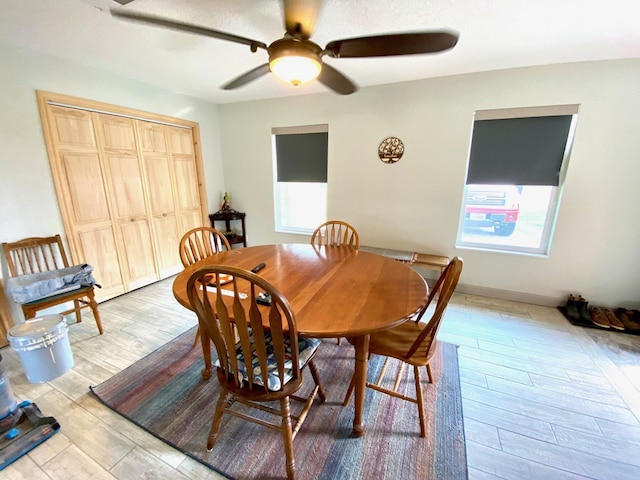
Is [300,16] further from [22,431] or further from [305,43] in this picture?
[22,431]

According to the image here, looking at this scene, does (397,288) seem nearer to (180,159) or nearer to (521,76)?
(521,76)

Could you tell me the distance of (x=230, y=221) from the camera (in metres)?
4.31

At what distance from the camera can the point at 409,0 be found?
1.54 m

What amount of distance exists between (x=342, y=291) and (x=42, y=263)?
109 inches

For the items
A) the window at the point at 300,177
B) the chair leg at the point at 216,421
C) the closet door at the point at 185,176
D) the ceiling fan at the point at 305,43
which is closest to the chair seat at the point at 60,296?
the closet door at the point at 185,176

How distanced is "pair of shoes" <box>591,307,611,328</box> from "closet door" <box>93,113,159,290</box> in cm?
477

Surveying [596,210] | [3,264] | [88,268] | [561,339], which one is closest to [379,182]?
[596,210]

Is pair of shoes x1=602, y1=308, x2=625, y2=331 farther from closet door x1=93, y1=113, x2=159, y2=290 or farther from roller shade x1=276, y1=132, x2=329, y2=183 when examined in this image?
closet door x1=93, y1=113, x2=159, y2=290

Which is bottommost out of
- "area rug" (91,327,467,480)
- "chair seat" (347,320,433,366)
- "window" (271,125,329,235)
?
"area rug" (91,327,467,480)

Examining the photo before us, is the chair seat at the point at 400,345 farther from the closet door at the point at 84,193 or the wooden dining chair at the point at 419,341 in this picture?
the closet door at the point at 84,193

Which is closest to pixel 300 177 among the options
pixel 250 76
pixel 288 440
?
pixel 250 76

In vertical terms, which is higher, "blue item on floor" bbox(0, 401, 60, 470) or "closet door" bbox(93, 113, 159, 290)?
"closet door" bbox(93, 113, 159, 290)

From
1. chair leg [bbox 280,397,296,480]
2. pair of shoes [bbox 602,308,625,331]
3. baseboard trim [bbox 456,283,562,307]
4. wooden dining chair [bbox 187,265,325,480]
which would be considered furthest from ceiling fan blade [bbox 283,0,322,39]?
pair of shoes [bbox 602,308,625,331]

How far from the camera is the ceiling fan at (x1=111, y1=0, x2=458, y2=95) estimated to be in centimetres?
126
